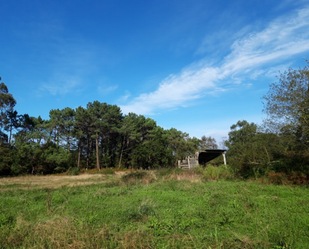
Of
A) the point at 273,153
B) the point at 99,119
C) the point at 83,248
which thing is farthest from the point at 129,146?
the point at 83,248

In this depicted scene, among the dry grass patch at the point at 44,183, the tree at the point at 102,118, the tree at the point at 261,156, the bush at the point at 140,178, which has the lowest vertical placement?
the dry grass patch at the point at 44,183

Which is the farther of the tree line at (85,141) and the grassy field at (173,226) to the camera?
the tree line at (85,141)

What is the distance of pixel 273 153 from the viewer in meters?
13.4

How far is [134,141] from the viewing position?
4534cm

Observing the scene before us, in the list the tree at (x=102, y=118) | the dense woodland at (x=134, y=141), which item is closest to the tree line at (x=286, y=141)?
the dense woodland at (x=134, y=141)

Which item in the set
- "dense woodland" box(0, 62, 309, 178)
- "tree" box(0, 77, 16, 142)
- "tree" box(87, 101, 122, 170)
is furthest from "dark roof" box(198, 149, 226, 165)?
"tree" box(0, 77, 16, 142)

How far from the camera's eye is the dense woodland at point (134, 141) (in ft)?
37.2

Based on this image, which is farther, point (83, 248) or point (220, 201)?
point (220, 201)

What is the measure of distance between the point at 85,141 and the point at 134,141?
42.8 ft

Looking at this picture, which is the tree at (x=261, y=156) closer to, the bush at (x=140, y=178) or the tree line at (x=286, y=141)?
the tree line at (x=286, y=141)

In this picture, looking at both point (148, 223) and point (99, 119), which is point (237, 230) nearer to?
point (148, 223)

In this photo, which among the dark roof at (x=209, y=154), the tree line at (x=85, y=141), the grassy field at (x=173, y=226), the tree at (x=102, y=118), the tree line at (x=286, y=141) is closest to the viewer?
the grassy field at (x=173, y=226)

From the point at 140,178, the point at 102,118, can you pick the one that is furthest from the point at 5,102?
the point at 140,178

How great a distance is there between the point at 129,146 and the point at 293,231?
43454mm
